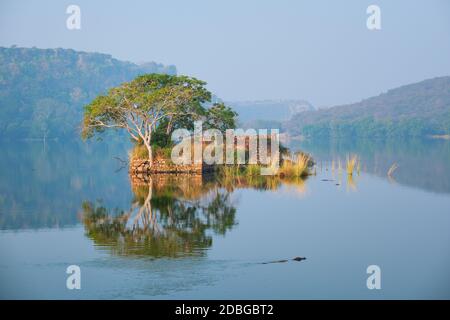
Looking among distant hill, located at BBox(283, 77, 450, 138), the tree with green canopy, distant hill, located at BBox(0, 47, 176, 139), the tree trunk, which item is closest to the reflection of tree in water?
the tree trunk

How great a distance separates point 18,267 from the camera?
44.8 ft

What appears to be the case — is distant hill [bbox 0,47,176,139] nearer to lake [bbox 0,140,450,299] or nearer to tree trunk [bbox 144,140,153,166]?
tree trunk [bbox 144,140,153,166]

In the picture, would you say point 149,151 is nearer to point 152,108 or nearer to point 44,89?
point 152,108

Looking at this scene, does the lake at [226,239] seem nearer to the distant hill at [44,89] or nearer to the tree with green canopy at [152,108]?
the tree with green canopy at [152,108]

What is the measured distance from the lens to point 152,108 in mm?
32688

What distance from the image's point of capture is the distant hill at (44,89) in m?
123

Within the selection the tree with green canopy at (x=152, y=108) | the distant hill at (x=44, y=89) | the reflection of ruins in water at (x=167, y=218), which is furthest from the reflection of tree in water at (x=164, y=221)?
the distant hill at (x=44, y=89)

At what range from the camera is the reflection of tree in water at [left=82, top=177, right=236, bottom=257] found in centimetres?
1520

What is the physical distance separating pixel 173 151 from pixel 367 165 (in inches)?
484

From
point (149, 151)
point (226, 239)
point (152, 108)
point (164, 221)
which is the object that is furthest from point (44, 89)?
point (226, 239)

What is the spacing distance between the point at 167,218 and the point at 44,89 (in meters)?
136

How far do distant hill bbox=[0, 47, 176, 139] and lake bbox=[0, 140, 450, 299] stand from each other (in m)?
69.9

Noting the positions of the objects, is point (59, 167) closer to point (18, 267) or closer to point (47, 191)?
point (47, 191)
